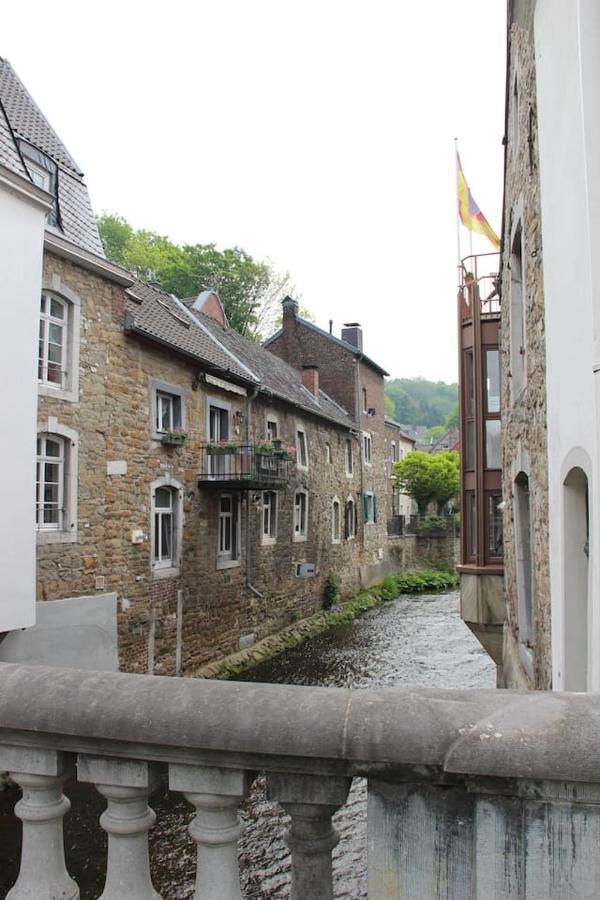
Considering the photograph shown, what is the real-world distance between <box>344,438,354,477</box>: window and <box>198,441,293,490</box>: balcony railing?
12601mm

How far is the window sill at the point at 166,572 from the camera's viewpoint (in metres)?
14.0

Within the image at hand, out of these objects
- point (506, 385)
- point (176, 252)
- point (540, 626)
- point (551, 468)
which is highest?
point (176, 252)

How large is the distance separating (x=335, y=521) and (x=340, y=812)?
64.4ft

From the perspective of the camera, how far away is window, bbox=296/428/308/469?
2339cm

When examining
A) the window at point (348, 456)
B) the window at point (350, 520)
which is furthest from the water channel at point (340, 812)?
A: the window at point (348, 456)

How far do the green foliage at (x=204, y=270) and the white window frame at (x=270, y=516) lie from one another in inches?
758

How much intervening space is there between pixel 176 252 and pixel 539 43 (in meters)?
35.2

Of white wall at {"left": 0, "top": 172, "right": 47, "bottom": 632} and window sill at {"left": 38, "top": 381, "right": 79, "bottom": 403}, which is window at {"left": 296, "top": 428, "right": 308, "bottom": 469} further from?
white wall at {"left": 0, "top": 172, "right": 47, "bottom": 632}

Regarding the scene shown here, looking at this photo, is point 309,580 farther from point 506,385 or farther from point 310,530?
point 506,385

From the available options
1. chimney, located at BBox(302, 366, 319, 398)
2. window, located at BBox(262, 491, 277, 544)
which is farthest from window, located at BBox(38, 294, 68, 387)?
chimney, located at BBox(302, 366, 319, 398)

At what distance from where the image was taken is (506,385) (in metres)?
9.47

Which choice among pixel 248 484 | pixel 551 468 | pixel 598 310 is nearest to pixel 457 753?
pixel 598 310

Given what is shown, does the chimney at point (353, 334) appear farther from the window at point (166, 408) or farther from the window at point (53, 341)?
the window at point (53, 341)

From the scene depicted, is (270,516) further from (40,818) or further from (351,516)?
(40,818)
